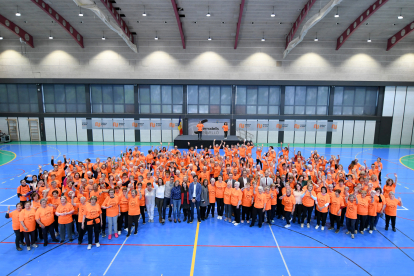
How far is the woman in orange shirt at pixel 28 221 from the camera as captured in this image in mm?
7586

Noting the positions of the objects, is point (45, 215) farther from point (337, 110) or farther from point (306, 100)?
point (337, 110)

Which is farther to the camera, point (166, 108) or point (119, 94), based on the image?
point (166, 108)

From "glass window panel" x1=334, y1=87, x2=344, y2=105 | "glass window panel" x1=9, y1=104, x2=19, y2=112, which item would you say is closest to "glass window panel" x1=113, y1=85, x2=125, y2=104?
"glass window panel" x1=9, y1=104, x2=19, y2=112

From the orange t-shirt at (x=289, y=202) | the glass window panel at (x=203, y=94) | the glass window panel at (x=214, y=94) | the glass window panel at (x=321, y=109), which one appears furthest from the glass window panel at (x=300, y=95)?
the orange t-shirt at (x=289, y=202)

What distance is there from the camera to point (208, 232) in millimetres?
9172

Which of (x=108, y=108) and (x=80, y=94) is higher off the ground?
(x=80, y=94)

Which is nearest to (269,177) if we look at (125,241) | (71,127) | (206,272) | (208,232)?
(208,232)

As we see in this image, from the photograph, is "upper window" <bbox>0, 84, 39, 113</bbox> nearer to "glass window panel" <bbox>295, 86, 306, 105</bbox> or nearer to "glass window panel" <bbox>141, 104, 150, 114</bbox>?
"glass window panel" <bbox>141, 104, 150, 114</bbox>

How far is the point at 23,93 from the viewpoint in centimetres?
2961

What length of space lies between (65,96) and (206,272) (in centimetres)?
3036

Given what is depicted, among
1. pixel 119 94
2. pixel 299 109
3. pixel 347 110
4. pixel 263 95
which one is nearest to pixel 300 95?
pixel 299 109

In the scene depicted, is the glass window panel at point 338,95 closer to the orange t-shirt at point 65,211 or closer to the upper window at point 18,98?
the orange t-shirt at point 65,211

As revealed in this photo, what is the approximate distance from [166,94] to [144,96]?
2795mm

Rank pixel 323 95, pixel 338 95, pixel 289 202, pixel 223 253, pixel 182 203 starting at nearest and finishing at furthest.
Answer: pixel 223 253, pixel 289 202, pixel 182 203, pixel 338 95, pixel 323 95
